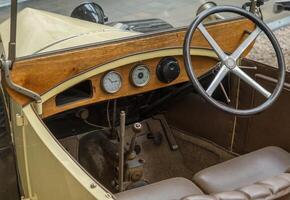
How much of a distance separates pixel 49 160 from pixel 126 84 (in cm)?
71

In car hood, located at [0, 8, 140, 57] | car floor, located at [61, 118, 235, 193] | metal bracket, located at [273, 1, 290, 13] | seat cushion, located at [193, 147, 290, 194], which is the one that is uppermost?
metal bracket, located at [273, 1, 290, 13]

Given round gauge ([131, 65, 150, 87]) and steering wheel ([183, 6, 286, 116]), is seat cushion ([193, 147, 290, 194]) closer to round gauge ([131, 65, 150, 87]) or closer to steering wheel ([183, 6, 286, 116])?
steering wheel ([183, 6, 286, 116])

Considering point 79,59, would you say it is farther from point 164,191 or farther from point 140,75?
point 164,191

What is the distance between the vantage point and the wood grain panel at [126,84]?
2172mm

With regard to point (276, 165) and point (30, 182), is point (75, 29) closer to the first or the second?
point (30, 182)

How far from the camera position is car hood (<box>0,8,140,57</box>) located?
222 cm

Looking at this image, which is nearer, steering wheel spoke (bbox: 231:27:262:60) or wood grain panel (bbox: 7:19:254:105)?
wood grain panel (bbox: 7:19:254:105)

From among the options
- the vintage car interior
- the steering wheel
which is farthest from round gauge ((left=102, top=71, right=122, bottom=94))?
the steering wheel

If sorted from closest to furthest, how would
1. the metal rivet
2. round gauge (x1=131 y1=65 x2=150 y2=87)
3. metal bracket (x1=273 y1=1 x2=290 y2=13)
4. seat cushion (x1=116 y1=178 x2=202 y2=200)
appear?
1. the metal rivet
2. seat cushion (x1=116 y1=178 x2=202 y2=200)
3. round gauge (x1=131 y1=65 x2=150 y2=87)
4. metal bracket (x1=273 y1=1 x2=290 y2=13)

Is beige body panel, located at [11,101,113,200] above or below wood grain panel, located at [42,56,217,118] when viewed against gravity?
below

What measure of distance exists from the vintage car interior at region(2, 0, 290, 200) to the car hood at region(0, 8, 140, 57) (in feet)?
0.27

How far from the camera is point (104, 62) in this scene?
2.19 metres

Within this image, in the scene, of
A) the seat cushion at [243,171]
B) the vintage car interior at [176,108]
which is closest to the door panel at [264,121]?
the vintage car interior at [176,108]

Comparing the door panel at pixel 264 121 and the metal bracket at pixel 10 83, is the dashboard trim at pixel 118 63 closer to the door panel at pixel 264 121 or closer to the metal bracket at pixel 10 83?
the metal bracket at pixel 10 83
